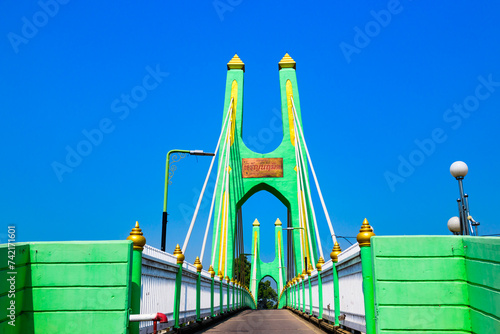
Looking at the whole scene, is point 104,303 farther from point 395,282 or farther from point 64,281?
point 395,282

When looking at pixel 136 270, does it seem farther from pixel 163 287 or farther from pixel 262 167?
pixel 262 167

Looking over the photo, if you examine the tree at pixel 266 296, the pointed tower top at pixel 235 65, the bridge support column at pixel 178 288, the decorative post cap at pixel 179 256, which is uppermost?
the pointed tower top at pixel 235 65

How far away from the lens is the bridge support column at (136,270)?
18.5 ft

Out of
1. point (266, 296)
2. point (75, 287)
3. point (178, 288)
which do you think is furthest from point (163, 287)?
point (266, 296)

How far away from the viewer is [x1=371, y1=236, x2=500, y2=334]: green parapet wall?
541 cm

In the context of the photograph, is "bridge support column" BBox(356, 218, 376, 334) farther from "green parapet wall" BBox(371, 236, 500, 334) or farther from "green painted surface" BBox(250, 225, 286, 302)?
"green painted surface" BBox(250, 225, 286, 302)

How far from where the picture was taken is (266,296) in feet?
351

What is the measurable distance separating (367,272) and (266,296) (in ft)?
346

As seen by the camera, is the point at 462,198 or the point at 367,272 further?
the point at 462,198

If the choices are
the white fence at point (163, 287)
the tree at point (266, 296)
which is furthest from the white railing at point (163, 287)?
the tree at point (266, 296)

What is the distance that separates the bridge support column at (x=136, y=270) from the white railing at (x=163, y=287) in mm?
273

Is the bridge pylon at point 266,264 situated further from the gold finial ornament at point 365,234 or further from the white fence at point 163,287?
the gold finial ornament at point 365,234

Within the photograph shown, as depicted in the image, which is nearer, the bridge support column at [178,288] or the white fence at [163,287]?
the white fence at [163,287]

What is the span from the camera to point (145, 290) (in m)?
6.28
